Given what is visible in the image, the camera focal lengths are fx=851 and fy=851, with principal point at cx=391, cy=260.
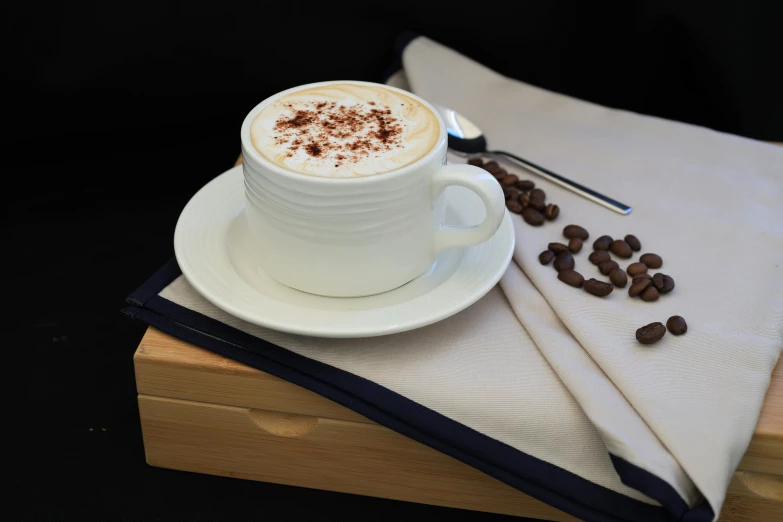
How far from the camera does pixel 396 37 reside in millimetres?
1848

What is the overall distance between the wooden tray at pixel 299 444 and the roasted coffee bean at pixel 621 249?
0.26m

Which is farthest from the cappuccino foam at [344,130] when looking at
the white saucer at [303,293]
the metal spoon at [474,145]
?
the metal spoon at [474,145]

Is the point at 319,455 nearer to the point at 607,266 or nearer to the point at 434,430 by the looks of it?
the point at 434,430

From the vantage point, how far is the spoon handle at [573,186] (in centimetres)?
133

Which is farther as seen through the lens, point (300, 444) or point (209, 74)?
point (209, 74)

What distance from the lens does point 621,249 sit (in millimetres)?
1218

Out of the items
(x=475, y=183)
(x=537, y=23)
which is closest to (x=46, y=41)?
(x=537, y=23)

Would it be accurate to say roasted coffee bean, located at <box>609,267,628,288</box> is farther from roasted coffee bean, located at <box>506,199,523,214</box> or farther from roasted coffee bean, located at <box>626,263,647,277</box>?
roasted coffee bean, located at <box>506,199,523,214</box>

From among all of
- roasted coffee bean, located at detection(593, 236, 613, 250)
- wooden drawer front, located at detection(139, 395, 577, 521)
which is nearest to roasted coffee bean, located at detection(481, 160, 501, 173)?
roasted coffee bean, located at detection(593, 236, 613, 250)

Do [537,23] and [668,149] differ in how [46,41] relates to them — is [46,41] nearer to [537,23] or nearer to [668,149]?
[537,23]

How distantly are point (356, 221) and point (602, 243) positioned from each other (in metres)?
0.43

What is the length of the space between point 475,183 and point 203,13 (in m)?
1.07

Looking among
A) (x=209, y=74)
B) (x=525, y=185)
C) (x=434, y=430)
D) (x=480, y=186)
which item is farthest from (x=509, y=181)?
(x=209, y=74)

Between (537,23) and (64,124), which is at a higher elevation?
(537,23)
